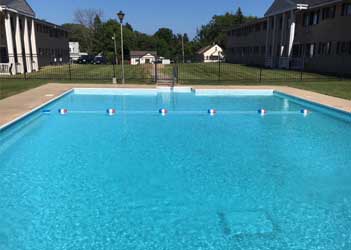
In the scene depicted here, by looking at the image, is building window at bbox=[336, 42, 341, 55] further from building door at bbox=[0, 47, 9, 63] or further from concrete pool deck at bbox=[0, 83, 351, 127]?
building door at bbox=[0, 47, 9, 63]

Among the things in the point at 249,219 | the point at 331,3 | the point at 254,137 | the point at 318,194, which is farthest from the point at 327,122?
the point at 331,3

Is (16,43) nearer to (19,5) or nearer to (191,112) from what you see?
(19,5)

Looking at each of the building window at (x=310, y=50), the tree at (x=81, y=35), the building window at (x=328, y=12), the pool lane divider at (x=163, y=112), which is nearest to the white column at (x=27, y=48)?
the pool lane divider at (x=163, y=112)

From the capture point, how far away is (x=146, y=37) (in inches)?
3541

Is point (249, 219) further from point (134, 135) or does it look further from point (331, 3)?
point (331, 3)

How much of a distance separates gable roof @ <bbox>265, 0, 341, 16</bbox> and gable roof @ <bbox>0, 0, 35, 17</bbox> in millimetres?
22687

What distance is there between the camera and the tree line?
73256 millimetres

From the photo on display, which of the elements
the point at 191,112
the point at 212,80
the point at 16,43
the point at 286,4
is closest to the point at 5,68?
the point at 16,43

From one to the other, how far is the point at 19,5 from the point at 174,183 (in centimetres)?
2523

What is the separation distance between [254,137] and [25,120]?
6.47m

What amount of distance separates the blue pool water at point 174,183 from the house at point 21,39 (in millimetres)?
15454

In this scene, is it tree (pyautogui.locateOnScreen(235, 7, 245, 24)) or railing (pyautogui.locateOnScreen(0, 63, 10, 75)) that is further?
tree (pyautogui.locateOnScreen(235, 7, 245, 24))

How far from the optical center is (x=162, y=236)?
4.09m

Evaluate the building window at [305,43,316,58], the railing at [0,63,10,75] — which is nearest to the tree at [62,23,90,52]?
the railing at [0,63,10,75]
